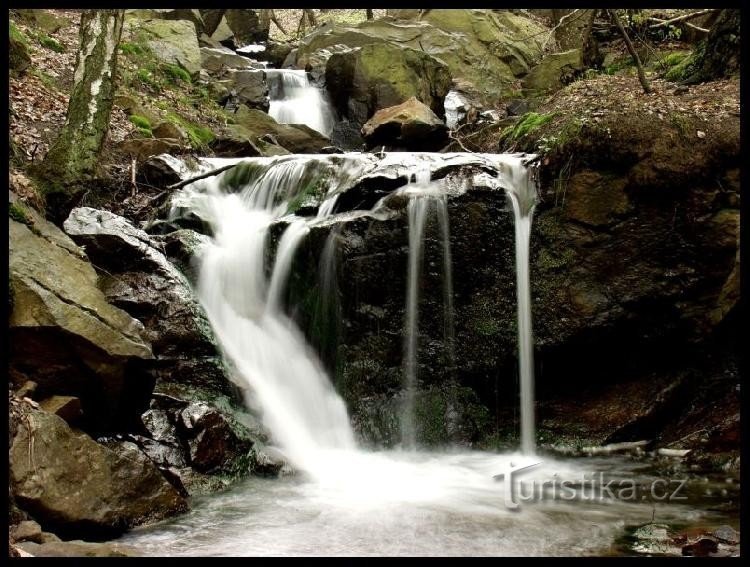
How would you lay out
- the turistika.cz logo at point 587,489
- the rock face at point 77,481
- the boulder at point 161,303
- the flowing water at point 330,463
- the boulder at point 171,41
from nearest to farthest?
1. the rock face at point 77,481
2. the flowing water at point 330,463
3. the turistika.cz logo at point 587,489
4. the boulder at point 161,303
5. the boulder at point 171,41

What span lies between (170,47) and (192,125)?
4.37m

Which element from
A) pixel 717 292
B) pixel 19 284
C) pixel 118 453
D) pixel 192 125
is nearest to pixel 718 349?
pixel 717 292

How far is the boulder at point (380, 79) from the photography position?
15.7m

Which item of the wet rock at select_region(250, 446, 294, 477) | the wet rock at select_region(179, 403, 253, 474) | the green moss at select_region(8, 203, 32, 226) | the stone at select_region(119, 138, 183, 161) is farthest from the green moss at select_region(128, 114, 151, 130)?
the wet rock at select_region(250, 446, 294, 477)

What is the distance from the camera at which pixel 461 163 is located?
307 inches

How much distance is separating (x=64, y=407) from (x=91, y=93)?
14.4ft

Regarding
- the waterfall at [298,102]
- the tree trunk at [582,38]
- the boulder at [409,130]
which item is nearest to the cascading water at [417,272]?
the boulder at [409,130]

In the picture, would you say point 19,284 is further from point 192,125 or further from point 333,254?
point 192,125

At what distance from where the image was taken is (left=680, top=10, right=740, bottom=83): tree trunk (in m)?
8.60

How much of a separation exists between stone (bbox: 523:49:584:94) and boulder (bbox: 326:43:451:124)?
2.60 m

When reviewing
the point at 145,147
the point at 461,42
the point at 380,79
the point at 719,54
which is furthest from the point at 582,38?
the point at 145,147

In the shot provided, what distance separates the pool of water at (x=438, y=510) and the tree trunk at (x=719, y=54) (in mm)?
6029

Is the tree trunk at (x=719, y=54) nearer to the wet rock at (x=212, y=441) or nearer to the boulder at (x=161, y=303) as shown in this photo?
the boulder at (x=161, y=303)

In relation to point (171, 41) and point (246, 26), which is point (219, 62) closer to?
point (171, 41)
